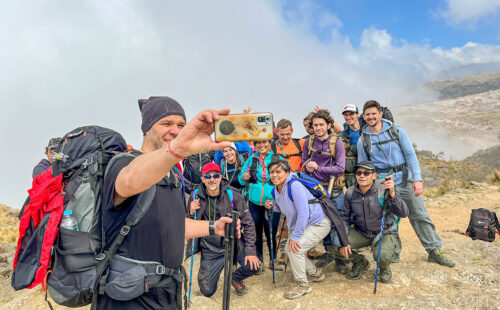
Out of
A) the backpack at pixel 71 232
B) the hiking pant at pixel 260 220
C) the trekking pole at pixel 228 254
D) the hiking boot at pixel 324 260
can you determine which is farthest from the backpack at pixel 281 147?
the backpack at pixel 71 232

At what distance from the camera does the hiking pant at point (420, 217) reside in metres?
5.48

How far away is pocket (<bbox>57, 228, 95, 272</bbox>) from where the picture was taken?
193 cm

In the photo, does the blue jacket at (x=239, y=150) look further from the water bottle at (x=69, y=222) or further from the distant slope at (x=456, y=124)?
the distant slope at (x=456, y=124)

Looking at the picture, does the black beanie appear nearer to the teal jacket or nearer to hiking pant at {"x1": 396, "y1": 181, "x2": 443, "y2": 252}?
the teal jacket

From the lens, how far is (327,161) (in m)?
5.98

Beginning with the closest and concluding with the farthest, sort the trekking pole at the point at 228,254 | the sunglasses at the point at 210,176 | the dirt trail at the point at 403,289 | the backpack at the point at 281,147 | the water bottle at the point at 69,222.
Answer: the water bottle at the point at 69,222
the trekking pole at the point at 228,254
the dirt trail at the point at 403,289
the sunglasses at the point at 210,176
the backpack at the point at 281,147

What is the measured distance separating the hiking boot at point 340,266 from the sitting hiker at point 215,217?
1667 millimetres

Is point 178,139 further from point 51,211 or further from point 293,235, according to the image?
point 293,235

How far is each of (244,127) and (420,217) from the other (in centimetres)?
494

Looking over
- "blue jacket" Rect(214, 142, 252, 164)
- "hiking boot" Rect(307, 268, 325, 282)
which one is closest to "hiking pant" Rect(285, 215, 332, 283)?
"hiking boot" Rect(307, 268, 325, 282)

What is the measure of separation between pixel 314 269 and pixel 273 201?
4.71ft

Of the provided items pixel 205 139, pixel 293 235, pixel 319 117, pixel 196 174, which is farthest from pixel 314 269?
pixel 205 139

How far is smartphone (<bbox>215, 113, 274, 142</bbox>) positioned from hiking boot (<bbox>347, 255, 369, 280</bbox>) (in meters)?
4.57

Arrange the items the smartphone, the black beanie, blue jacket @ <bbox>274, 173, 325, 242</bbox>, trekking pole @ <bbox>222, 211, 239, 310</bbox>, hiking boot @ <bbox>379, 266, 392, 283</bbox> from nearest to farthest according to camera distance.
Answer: the smartphone
trekking pole @ <bbox>222, 211, 239, 310</bbox>
the black beanie
blue jacket @ <bbox>274, 173, 325, 242</bbox>
hiking boot @ <bbox>379, 266, 392, 283</bbox>
